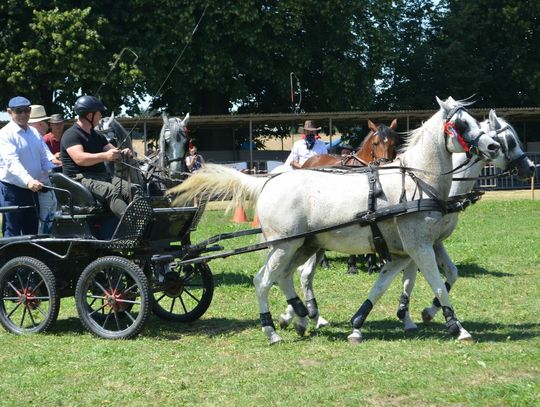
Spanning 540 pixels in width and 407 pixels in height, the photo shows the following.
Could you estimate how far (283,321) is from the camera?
330 inches

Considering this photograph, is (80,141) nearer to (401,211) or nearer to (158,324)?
(158,324)

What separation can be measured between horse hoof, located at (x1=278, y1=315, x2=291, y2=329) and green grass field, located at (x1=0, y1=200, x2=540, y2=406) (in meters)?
0.25

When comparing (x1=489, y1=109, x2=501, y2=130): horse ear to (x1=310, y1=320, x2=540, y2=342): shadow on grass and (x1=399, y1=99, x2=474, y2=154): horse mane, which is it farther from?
(x1=310, y1=320, x2=540, y2=342): shadow on grass

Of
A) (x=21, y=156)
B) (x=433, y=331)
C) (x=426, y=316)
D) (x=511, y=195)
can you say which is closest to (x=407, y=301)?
(x=426, y=316)

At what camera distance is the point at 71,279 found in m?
8.37

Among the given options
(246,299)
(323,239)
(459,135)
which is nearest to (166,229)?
(323,239)

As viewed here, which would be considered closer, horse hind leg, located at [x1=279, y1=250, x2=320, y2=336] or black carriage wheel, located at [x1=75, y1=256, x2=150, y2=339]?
black carriage wheel, located at [x1=75, y1=256, x2=150, y2=339]

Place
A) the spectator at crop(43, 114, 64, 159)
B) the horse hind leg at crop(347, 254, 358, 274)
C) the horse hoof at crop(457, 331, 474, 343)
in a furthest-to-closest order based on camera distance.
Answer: the horse hind leg at crop(347, 254, 358, 274) → the spectator at crop(43, 114, 64, 159) → the horse hoof at crop(457, 331, 474, 343)

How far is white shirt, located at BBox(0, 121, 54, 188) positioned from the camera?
8.66 meters

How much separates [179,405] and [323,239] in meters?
2.70

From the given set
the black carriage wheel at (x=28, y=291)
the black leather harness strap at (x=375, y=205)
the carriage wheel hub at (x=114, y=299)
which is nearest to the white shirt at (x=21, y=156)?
the black carriage wheel at (x=28, y=291)

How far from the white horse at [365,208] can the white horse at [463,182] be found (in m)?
0.19

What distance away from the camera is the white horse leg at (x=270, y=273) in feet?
25.5

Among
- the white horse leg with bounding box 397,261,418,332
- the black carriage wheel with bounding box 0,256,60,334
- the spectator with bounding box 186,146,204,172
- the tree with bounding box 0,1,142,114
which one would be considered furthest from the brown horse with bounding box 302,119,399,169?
the tree with bounding box 0,1,142,114
